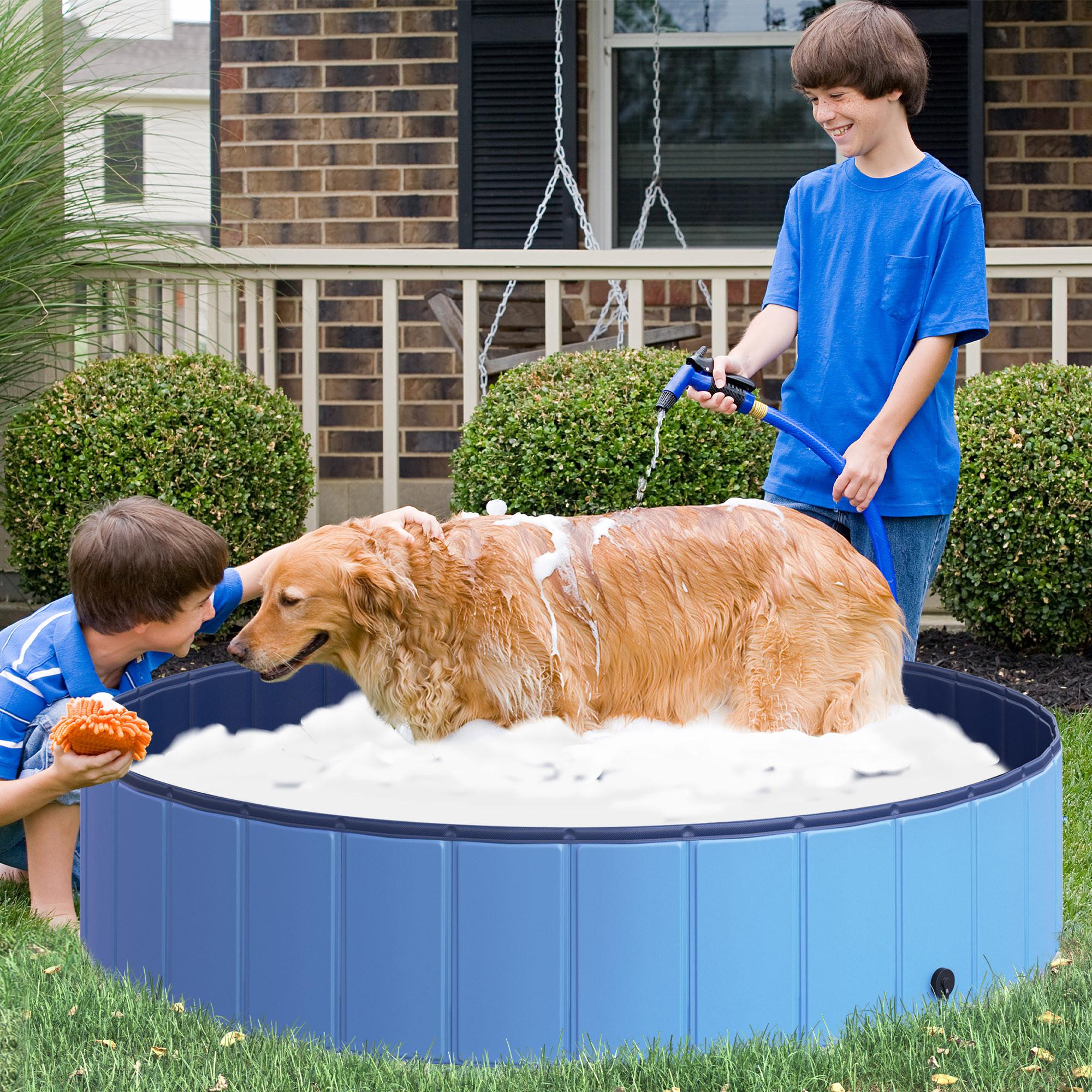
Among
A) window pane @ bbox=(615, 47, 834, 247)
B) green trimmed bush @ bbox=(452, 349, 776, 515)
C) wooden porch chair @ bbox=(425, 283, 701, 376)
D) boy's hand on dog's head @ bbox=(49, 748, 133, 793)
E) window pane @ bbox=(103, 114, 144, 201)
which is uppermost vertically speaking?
window pane @ bbox=(615, 47, 834, 247)

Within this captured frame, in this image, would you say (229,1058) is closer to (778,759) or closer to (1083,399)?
(778,759)

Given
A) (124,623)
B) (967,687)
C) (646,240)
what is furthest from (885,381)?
(646,240)

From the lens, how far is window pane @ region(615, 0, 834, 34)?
7.90 metres

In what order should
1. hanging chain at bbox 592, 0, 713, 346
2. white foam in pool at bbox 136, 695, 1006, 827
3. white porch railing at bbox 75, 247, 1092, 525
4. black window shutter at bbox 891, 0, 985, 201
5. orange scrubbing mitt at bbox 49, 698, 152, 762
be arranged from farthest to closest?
hanging chain at bbox 592, 0, 713, 346 < black window shutter at bbox 891, 0, 985, 201 < white porch railing at bbox 75, 247, 1092, 525 < white foam in pool at bbox 136, 695, 1006, 827 < orange scrubbing mitt at bbox 49, 698, 152, 762

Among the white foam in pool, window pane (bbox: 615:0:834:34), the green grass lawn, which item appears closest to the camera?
the green grass lawn

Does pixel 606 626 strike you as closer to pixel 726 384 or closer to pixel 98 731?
pixel 726 384

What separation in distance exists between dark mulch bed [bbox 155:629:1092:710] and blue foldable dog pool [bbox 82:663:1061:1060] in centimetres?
268

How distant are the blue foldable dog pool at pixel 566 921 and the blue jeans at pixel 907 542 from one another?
0.82m

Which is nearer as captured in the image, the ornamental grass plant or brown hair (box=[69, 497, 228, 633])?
brown hair (box=[69, 497, 228, 633])

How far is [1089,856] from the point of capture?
3.44 meters

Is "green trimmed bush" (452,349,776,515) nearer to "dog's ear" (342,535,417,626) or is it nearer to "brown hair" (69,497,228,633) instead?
"brown hair" (69,497,228,633)

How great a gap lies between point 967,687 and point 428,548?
150cm

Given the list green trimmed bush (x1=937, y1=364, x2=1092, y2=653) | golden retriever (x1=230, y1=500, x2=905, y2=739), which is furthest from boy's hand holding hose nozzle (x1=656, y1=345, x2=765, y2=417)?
green trimmed bush (x1=937, y1=364, x2=1092, y2=653)

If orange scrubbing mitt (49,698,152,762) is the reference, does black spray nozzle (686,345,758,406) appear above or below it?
above
